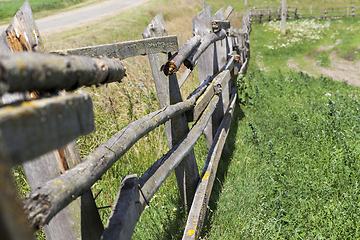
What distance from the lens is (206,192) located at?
277 cm

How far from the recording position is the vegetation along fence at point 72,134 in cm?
54

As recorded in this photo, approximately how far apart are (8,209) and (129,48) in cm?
166

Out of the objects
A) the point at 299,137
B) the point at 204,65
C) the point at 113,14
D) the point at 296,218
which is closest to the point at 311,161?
the point at 299,137

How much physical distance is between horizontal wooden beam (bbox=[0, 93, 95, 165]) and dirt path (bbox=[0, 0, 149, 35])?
14.4m

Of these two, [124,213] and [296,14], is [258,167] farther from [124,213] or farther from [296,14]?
[296,14]

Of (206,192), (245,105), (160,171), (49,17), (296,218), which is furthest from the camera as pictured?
(49,17)

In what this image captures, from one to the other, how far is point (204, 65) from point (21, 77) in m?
3.80

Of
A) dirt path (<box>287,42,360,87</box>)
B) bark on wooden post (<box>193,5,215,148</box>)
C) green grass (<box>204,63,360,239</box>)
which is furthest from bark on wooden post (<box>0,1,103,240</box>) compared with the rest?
dirt path (<box>287,42,360,87</box>)

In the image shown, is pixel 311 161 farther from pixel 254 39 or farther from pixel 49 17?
pixel 49 17

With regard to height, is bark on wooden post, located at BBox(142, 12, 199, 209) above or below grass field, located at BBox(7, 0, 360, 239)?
above

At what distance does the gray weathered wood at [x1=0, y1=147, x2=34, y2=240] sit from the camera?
18.0 inches

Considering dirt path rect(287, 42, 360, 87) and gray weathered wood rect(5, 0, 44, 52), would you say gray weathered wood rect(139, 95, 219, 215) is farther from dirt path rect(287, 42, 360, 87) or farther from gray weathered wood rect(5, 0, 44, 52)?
dirt path rect(287, 42, 360, 87)

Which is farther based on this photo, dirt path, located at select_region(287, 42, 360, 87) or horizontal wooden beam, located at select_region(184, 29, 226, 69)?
dirt path, located at select_region(287, 42, 360, 87)

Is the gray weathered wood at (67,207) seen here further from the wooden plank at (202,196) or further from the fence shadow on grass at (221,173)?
Answer: the fence shadow on grass at (221,173)
